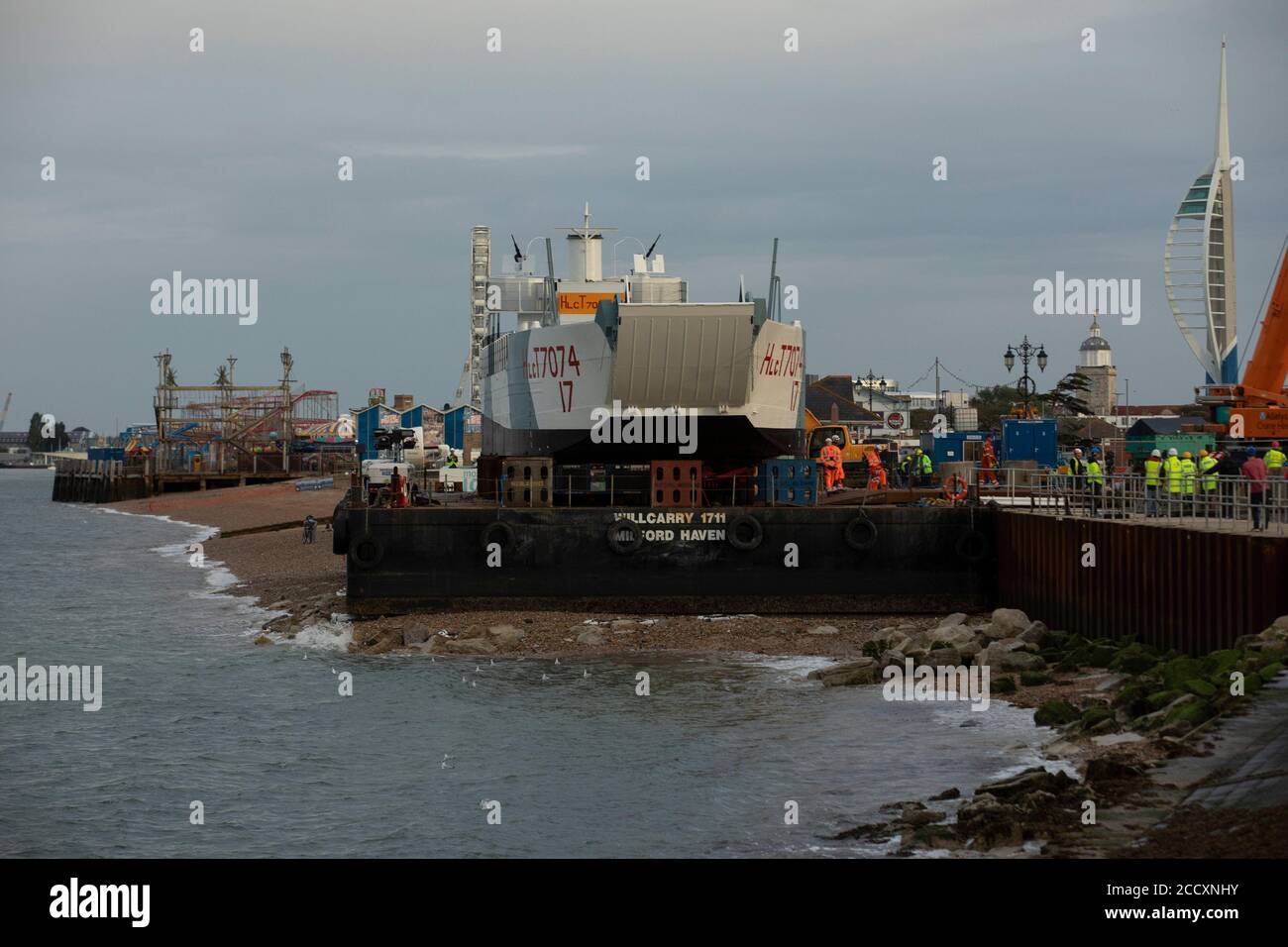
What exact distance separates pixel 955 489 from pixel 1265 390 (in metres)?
18.2

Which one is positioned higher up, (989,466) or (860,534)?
(989,466)

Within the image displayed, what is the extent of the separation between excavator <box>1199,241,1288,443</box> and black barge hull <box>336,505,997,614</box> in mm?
14263

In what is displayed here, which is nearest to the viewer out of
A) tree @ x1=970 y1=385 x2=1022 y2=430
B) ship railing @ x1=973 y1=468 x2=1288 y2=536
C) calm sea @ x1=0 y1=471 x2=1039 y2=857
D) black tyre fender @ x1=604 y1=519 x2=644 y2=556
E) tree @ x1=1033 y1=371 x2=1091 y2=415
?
calm sea @ x1=0 y1=471 x2=1039 y2=857

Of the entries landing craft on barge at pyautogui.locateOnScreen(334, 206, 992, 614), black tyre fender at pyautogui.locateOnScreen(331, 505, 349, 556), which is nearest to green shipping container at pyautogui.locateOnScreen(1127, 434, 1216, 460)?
landing craft on barge at pyautogui.locateOnScreen(334, 206, 992, 614)

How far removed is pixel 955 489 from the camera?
33.1m

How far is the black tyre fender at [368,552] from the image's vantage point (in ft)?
101

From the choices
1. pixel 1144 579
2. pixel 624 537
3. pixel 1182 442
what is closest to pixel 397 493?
pixel 624 537

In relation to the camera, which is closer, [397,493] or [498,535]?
[498,535]

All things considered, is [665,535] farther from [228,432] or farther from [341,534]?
[228,432]

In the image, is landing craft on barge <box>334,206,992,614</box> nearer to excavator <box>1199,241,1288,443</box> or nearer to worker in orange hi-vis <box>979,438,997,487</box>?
worker in orange hi-vis <box>979,438,997,487</box>

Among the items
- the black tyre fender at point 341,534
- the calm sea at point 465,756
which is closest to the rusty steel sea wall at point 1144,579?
the calm sea at point 465,756

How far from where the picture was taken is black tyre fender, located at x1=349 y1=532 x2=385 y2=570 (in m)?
30.7
